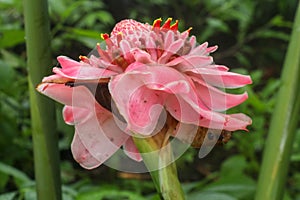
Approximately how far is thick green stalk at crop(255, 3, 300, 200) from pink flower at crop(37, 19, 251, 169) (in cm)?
Result: 15

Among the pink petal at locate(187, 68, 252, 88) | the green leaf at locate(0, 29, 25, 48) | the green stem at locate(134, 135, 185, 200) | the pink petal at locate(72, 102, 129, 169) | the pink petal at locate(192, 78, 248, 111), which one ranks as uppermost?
the green leaf at locate(0, 29, 25, 48)

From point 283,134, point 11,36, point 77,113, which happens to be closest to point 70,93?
point 77,113

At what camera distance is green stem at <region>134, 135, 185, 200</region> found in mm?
307

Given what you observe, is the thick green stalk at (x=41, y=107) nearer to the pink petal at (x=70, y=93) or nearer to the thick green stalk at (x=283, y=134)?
the pink petal at (x=70, y=93)

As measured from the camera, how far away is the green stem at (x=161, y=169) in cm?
31

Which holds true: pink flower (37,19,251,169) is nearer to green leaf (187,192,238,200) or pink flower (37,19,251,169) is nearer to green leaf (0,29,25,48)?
green leaf (187,192,238,200)

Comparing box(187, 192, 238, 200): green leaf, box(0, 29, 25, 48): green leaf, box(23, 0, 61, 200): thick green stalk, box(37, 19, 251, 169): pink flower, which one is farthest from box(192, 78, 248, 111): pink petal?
box(0, 29, 25, 48): green leaf

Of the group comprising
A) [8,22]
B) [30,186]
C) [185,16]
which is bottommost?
[30,186]

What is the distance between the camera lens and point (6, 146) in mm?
790

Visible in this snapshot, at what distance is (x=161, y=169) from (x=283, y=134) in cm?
20

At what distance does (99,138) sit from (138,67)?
0.06m

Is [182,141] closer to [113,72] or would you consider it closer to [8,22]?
[113,72]

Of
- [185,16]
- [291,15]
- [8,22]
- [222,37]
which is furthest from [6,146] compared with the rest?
[291,15]

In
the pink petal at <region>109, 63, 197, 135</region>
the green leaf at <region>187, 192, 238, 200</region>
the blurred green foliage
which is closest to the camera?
the pink petal at <region>109, 63, 197, 135</region>
